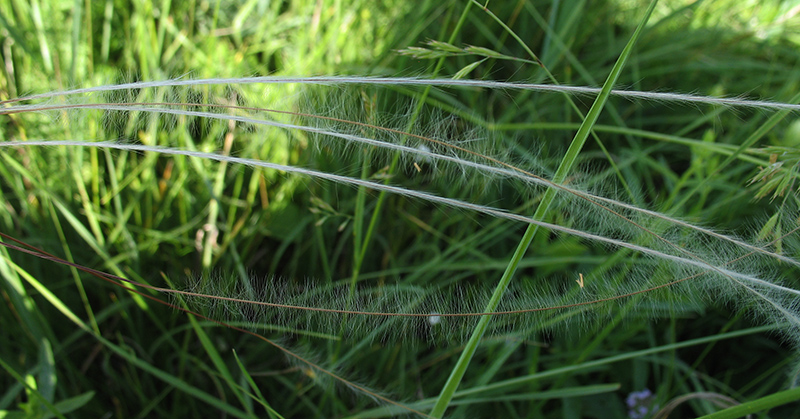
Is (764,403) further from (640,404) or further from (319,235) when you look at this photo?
(319,235)

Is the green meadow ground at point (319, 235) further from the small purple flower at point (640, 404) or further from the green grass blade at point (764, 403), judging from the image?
the green grass blade at point (764, 403)

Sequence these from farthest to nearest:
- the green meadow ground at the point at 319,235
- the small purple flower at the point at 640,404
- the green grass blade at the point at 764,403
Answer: the small purple flower at the point at 640,404
the green meadow ground at the point at 319,235
the green grass blade at the point at 764,403

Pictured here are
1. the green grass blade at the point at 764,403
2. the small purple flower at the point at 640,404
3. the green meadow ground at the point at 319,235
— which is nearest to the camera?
the green grass blade at the point at 764,403

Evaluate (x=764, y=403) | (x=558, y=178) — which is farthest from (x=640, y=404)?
(x=558, y=178)

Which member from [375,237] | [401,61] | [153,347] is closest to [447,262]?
[375,237]

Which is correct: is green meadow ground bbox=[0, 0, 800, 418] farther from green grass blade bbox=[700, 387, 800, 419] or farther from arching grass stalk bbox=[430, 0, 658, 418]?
green grass blade bbox=[700, 387, 800, 419]

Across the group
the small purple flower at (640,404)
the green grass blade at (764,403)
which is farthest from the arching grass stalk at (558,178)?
the small purple flower at (640,404)

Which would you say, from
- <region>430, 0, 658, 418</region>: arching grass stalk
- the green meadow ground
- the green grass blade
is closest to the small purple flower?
the green meadow ground
